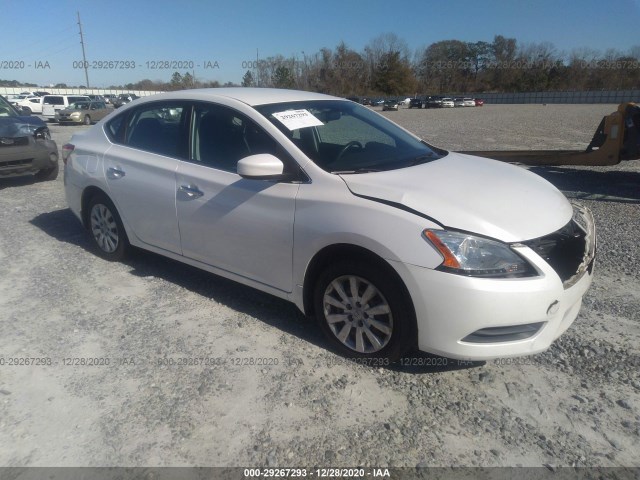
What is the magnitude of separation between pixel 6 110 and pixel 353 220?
8.32 m

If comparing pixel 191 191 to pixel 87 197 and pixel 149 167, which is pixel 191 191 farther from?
pixel 87 197

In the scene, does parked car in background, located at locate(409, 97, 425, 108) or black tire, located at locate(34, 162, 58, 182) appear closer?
black tire, located at locate(34, 162, 58, 182)

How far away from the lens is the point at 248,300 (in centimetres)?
400

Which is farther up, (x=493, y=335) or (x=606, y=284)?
(x=493, y=335)

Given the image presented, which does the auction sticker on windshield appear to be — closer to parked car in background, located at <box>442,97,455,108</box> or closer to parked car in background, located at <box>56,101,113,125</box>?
parked car in background, located at <box>56,101,113,125</box>

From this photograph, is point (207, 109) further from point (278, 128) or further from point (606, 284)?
point (606, 284)

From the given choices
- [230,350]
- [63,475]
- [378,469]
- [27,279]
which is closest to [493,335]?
[378,469]

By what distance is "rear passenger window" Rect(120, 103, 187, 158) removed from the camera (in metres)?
3.96

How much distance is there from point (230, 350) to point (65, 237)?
353 cm

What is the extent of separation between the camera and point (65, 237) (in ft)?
18.6

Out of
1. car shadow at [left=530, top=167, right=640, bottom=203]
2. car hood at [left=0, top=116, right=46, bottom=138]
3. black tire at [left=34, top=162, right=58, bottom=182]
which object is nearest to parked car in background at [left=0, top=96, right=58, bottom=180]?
car hood at [left=0, top=116, right=46, bottom=138]

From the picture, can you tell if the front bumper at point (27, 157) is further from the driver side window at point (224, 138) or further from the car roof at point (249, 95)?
the driver side window at point (224, 138)

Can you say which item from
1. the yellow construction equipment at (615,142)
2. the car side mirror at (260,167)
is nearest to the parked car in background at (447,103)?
the yellow construction equipment at (615,142)

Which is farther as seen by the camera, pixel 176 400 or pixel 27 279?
pixel 27 279
